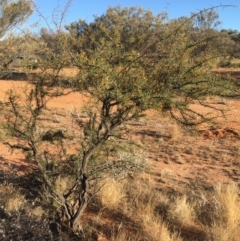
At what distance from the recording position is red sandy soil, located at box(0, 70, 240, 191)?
8719 millimetres

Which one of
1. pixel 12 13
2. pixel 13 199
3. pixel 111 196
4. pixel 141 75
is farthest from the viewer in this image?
pixel 12 13

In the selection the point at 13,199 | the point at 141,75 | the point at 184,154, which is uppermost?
the point at 141,75

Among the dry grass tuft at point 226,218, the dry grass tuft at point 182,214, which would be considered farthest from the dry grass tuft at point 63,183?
the dry grass tuft at point 226,218

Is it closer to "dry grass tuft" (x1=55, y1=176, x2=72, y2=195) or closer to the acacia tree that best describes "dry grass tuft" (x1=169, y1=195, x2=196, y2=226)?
the acacia tree

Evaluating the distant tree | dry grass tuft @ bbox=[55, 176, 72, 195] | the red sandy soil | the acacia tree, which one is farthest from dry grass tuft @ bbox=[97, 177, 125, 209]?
the distant tree

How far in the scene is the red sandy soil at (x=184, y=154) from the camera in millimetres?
8719

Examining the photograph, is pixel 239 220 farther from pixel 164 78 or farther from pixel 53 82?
pixel 53 82

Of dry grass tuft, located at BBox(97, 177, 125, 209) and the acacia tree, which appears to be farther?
dry grass tuft, located at BBox(97, 177, 125, 209)

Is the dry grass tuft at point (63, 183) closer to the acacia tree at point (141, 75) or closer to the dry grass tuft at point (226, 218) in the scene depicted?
the acacia tree at point (141, 75)

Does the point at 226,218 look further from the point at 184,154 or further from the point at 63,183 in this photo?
the point at 184,154

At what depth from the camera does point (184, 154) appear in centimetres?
1098

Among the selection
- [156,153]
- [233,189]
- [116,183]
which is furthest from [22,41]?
[233,189]

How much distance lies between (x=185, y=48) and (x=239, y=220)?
2756 mm

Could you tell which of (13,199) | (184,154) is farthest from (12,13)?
(13,199)
